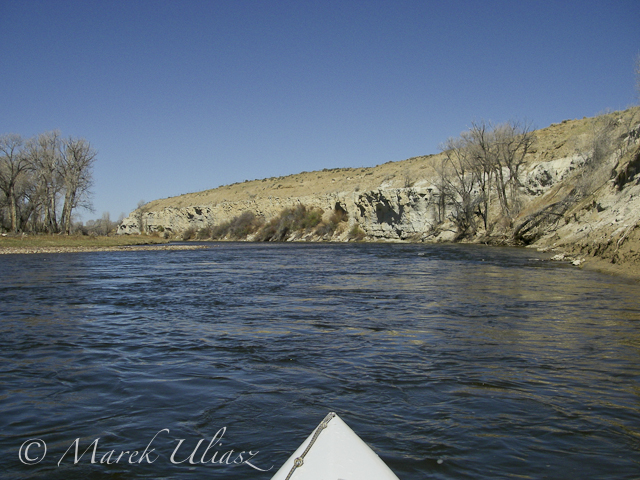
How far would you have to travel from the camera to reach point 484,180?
38.8 metres

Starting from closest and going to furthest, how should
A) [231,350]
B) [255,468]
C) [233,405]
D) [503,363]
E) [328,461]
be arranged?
[328,461], [255,468], [233,405], [503,363], [231,350]

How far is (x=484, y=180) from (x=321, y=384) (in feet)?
120

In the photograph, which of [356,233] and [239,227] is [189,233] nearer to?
[239,227]

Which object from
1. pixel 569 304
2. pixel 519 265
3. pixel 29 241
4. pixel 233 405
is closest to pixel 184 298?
pixel 233 405

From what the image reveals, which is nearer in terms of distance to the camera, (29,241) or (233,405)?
(233,405)

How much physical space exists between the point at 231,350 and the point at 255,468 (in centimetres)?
328

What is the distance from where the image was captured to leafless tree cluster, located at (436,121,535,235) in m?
36.7

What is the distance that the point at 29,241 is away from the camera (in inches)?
1457

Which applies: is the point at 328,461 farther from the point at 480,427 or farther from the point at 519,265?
the point at 519,265

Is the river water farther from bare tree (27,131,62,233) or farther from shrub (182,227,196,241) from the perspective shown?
shrub (182,227,196,241)

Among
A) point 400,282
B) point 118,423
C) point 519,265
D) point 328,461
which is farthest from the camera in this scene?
point 519,265

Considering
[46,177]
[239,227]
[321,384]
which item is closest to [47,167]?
[46,177]

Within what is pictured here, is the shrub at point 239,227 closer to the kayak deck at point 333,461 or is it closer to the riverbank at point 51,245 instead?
the riverbank at point 51,245

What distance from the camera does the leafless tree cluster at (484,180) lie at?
36656mm
